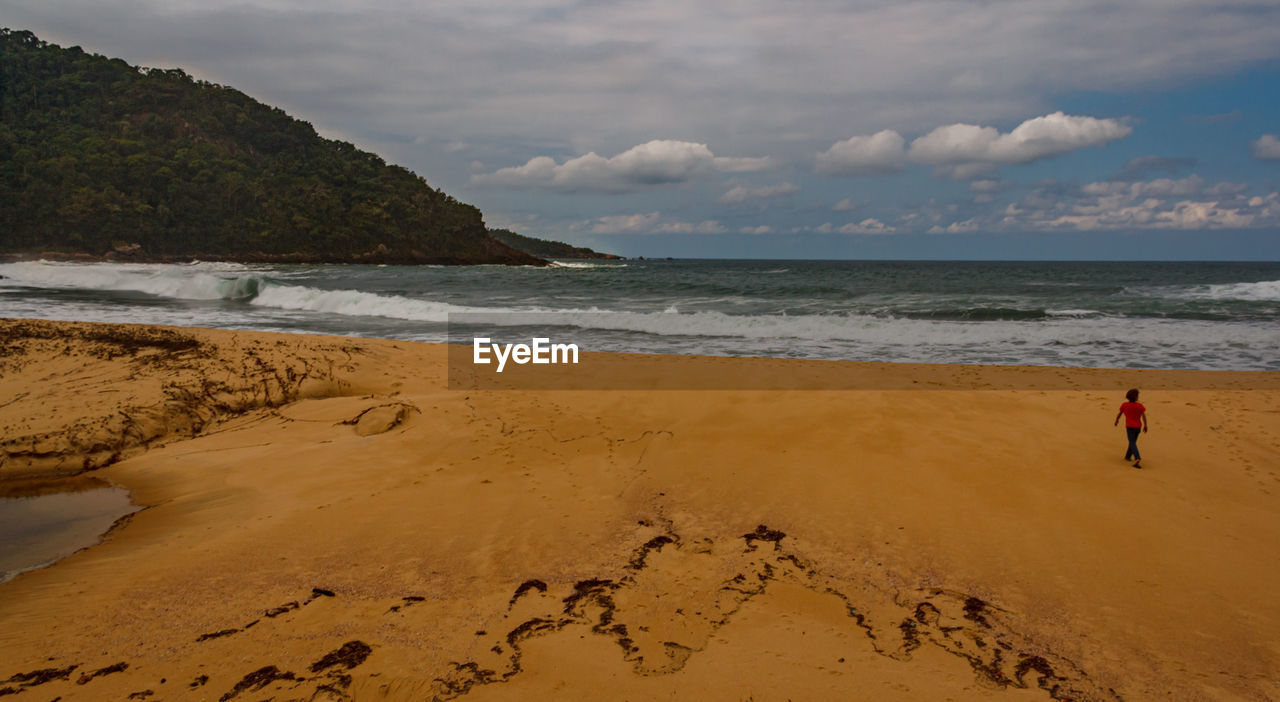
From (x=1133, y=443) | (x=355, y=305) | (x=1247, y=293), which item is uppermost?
(x=1247, y=293)

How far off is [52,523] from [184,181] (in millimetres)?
91776

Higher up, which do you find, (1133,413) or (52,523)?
(1133,413)

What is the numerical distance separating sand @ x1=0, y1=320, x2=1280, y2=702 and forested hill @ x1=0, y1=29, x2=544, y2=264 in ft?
265

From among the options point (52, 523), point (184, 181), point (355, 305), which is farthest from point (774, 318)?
point (184, 181)

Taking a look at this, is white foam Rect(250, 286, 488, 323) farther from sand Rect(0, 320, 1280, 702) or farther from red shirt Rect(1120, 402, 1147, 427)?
red shirt Rect(1120, 402, 1147, 427)

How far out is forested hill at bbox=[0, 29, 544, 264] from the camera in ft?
224

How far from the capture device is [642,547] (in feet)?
14.8

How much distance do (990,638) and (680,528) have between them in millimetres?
2184

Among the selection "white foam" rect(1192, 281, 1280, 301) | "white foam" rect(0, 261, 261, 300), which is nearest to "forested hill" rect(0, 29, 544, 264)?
"white foam" rect(0, 261, 261, 300)

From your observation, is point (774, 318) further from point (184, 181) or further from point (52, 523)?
point (184, 181)

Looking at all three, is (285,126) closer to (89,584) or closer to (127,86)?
(127,86)

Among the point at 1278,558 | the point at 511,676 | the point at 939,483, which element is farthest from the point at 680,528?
the point at 1278,558

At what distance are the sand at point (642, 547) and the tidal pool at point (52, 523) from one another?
0.70ft

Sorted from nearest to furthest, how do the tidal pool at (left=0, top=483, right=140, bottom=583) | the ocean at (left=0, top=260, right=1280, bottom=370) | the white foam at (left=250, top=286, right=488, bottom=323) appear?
the tidal pool at (left=0, top=483, right=140, bottom=583), the ocean at (left=0, top=260, right=1280, bottom=370), the white foam at (left=250, top=286, right=488, bottom=323)
